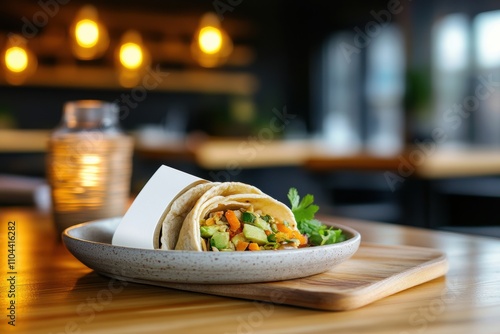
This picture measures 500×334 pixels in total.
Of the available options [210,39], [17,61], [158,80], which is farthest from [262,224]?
[158,80]

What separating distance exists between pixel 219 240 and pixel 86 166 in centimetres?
55

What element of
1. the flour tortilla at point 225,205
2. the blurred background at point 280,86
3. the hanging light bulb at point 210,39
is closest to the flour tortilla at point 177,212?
the flour tortilla at point 225,205

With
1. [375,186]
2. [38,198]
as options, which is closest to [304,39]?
[375,186]

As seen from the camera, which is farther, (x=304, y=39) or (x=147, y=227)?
(x=304, y=39)

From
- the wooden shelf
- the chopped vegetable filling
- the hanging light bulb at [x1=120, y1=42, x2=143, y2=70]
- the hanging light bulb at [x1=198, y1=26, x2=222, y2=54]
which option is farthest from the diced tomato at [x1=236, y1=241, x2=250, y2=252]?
the wooden shelf

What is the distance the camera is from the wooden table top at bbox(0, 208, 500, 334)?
33.0 inches

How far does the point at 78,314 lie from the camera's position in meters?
0.90

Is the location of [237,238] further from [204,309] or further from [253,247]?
[204,309]

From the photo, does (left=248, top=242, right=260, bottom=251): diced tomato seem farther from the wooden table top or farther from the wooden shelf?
the wooden shelf

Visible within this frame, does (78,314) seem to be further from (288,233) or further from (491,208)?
(491,208)

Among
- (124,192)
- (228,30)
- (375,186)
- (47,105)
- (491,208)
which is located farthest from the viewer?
(228,30)

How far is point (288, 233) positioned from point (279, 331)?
0.28m

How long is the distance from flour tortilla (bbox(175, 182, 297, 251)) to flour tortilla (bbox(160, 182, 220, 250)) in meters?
0.02

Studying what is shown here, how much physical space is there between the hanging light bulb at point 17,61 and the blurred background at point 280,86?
19 mm
